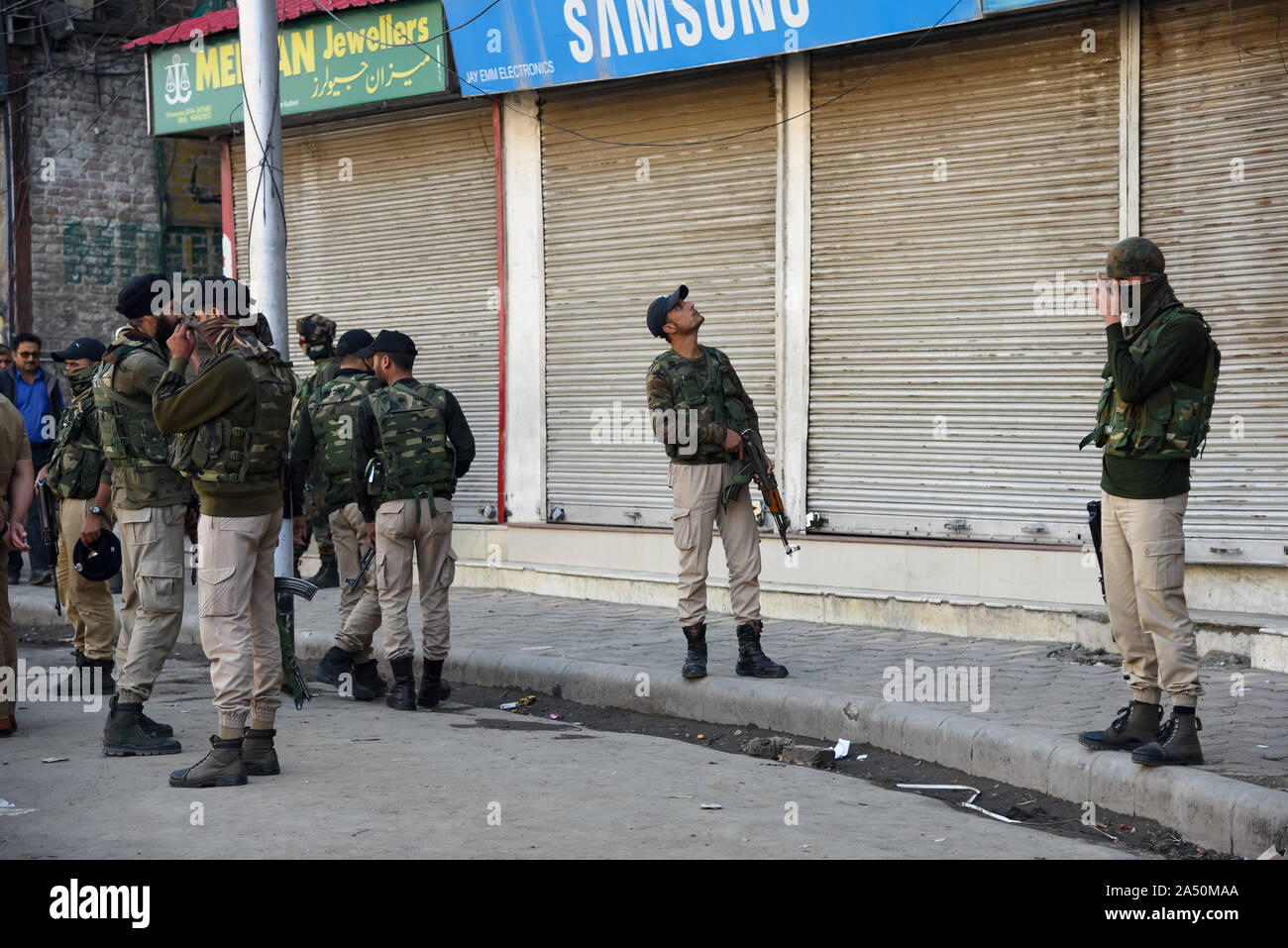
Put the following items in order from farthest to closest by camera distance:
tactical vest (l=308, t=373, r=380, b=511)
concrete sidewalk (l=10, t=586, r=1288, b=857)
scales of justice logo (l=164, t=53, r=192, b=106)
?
1. scales of justice logo (l=164, t=53, r=192, b=106)
2. tactical vest (l=308, t=373, r=380, b=511)
3. concrete sidewalk (l=10, t=586, r=1288, b=857)

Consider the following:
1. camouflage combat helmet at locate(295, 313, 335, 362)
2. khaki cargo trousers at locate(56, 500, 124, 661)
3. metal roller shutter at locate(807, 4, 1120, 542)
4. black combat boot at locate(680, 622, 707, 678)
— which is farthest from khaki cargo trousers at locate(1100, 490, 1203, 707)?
camouflage combat helmet at locate(295, 313, 335, 362)

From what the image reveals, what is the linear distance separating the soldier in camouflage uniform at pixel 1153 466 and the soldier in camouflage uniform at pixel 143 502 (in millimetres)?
4093

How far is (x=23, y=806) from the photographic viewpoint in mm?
5781

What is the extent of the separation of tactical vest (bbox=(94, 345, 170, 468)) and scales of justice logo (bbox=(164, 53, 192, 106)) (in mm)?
8244

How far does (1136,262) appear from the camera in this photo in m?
5.79

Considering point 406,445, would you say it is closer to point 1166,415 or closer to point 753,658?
point 753,658

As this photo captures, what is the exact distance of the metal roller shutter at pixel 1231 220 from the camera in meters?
8.81

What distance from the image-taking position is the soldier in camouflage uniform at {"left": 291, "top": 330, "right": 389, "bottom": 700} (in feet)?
27.6

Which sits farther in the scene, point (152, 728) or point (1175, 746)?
point (152, 728)

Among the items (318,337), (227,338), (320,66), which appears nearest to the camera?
(227,338)

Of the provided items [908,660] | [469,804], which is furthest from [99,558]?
[908,660]

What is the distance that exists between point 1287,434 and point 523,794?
5353mm

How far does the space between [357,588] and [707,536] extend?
2062 millimetres

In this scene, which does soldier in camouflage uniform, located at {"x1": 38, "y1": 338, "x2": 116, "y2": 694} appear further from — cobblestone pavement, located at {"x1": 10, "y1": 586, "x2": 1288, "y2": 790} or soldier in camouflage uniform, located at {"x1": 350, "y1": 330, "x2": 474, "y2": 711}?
soldier in camouflage uniform, located at {"x1": 350, "y1": 330, "x2": 474, "y2": 711}
